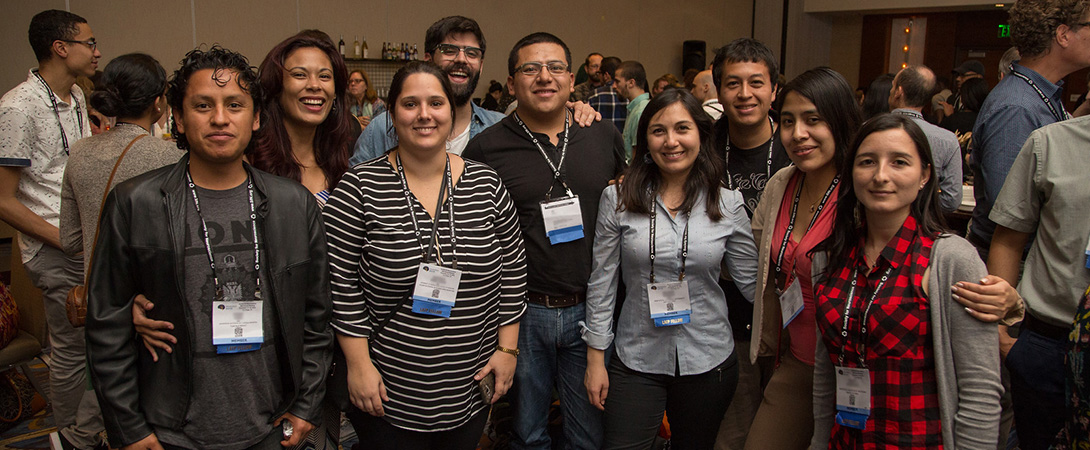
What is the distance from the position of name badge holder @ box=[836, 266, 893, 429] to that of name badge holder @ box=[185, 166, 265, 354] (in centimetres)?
150

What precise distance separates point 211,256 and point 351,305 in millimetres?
394

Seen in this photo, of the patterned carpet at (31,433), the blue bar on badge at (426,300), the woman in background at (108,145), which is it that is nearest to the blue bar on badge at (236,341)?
the blue bar on badge at (426,300)

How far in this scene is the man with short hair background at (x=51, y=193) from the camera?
2.86 metres

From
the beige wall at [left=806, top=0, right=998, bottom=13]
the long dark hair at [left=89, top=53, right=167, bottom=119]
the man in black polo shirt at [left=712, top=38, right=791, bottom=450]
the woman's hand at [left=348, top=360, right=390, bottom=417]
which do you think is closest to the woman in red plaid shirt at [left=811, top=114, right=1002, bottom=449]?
the man in black polo shirt at [left=712, top=38, right=791, bottom=450]

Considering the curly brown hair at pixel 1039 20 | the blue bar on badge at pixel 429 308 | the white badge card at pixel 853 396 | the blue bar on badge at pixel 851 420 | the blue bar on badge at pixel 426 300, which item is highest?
the curly brown hair at pixel 1039 20

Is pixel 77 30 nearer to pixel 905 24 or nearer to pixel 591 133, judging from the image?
pixel 591 133

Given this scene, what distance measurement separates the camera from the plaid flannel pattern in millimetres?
1581

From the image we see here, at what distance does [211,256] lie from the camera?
1629 millimetres

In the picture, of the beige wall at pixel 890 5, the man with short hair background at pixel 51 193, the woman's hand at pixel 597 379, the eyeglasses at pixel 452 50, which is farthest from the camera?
the beige wall at pixel 890 5

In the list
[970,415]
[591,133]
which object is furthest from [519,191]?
[970,415]

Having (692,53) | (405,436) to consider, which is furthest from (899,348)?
(692,53)

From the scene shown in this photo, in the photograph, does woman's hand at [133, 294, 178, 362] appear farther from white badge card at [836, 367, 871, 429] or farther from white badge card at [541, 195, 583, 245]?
white badge card at [836, 367, 871, 429]

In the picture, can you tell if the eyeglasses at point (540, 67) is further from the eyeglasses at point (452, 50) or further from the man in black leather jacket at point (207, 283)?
the man in black leather jacket at point (207, 283)

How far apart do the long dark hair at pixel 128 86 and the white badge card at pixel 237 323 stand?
125 cm
